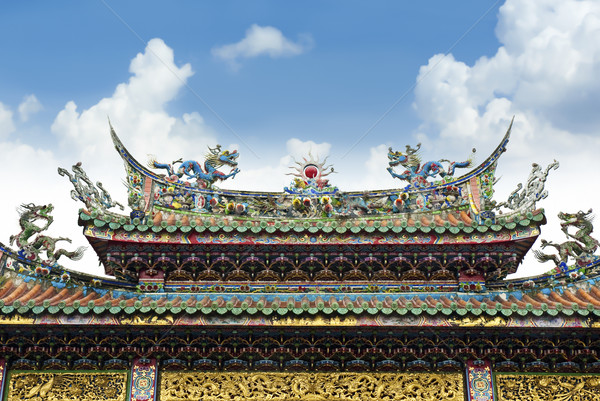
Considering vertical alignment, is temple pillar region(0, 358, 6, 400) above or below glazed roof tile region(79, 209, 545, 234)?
below

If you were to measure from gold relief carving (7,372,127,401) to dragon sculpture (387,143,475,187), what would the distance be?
284 inches

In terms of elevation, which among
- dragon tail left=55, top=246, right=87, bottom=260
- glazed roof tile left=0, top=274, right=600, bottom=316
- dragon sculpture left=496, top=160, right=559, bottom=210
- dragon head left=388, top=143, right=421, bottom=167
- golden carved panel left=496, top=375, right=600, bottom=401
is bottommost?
golden carved panel left=496, top=375, right=600, bottom=401

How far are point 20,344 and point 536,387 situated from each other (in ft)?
27.3

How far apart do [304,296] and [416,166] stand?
4.30 m

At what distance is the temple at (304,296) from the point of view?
10070 millimetres

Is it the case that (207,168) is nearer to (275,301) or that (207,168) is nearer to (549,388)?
(275,301)

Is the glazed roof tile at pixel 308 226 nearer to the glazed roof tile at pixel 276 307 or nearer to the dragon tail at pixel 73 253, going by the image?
the dragon tail at pixel 73 253

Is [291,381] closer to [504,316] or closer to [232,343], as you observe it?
[232,343]

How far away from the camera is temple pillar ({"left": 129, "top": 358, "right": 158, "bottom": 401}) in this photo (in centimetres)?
1054

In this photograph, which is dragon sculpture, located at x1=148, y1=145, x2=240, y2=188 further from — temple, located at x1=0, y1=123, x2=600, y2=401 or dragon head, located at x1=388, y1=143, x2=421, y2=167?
dragon head, located at x1=388, y1=143, x2=421, y2=167

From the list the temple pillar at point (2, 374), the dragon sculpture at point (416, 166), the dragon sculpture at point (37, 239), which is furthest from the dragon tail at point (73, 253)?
the dragon sculpture at point (416, 166)

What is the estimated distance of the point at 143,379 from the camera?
1062cm

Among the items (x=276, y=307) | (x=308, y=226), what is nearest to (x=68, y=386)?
(x=276, y=307)

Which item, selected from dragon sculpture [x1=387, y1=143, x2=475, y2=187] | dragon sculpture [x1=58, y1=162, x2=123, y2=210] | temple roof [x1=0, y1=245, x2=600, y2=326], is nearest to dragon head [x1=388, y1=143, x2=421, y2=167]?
dragon sculpture [x1=387, y1=143, x2=475, y2=187]
